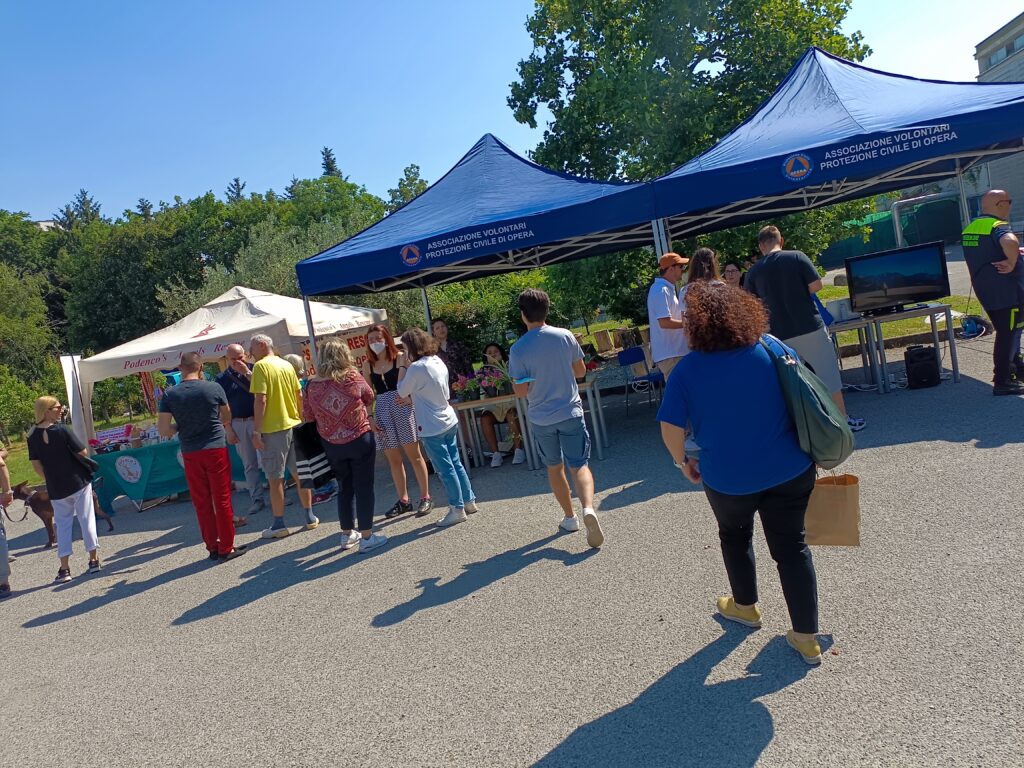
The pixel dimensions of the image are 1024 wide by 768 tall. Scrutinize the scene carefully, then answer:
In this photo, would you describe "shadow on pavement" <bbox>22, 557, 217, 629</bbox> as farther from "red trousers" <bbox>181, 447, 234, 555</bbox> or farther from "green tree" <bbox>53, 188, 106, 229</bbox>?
"green tree" <bbox>53, 188, 106, 229</bbox>

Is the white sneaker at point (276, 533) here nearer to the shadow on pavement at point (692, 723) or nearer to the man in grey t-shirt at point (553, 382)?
the man in grey t-shirt at point (553, 382)

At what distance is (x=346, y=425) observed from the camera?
237 inches

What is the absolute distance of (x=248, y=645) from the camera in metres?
4.66

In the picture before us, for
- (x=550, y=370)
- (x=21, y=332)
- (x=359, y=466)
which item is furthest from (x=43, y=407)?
(x=21, y=332)

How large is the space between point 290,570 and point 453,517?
1.41m

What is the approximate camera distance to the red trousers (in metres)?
6.47

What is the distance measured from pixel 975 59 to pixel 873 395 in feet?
165

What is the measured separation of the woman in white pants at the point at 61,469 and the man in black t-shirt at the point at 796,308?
635 centimetres

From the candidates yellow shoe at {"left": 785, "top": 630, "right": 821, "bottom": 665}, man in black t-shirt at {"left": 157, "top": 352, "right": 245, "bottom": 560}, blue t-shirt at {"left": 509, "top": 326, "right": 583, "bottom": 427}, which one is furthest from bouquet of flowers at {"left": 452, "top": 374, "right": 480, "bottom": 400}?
yellow shoe at {"left": 785, "top": 630, "right": 821, "bottom": 665}

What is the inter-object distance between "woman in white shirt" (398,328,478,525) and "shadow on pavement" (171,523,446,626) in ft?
1.45

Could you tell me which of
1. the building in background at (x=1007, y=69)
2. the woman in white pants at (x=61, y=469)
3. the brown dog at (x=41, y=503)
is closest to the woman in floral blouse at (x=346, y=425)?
the woman in white pants at (x=61, y=469)

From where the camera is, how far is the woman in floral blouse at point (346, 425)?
6.02 metres

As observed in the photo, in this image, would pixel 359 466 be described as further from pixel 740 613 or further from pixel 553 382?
pixel 740 613

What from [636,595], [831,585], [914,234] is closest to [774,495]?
[831,585]
